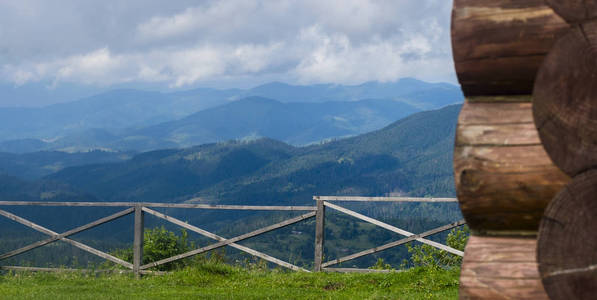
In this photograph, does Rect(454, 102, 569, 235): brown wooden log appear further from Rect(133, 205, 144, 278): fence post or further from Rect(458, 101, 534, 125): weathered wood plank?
Rect(133, 205, 144, 278): fence post

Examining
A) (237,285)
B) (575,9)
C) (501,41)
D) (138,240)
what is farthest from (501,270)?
(138,240)

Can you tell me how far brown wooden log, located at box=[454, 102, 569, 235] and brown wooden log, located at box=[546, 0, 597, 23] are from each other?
0.39m

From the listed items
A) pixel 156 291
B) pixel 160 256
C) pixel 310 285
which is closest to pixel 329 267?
pixel 310 285

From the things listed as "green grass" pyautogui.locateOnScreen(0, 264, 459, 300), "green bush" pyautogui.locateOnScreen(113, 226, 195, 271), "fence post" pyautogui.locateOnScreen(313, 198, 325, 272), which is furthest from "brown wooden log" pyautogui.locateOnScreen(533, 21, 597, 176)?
"green bush" pyautogui.locateOnScreen(113, 226, 195, 271)

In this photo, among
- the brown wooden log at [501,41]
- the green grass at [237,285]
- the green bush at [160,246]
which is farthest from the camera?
the green bush at [160,246]

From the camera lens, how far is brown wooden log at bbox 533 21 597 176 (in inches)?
89.0

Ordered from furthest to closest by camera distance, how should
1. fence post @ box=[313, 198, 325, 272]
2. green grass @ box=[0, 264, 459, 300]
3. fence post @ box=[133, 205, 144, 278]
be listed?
fence post @ box=[133, 205, 144, 278]
fence post @ box=[313, 198, 325, 272]
green grass @ box=[0, 264, 459, 300]

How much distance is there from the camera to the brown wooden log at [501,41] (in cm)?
239

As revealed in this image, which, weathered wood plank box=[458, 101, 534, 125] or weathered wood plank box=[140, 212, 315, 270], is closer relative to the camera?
weathered wood plank box=[458, 101, 534, 125]

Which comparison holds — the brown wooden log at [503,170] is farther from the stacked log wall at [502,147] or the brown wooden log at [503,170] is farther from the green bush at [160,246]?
the green bush at [160,246]

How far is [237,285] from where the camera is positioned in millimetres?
9109

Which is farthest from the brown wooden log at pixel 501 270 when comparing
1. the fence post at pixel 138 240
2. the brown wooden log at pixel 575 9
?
the fence post at pixel 138 240

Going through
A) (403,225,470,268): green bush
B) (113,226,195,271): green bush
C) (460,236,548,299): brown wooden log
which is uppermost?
(460,236,548,299): brown wooden log

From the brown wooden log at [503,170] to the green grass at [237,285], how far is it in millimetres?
5491
